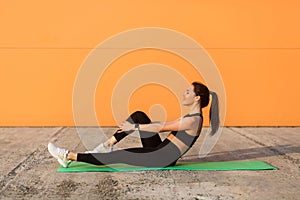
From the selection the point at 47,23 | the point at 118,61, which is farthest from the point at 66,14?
the point at 118,61

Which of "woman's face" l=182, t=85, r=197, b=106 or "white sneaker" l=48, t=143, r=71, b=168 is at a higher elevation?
"woman's face" l=182, t=85, r=197, b=106

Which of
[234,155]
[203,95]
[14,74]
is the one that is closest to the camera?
[203,95]

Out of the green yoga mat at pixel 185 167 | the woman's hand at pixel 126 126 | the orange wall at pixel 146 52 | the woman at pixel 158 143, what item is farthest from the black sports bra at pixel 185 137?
Answer: the orange wall at pixel 146 52

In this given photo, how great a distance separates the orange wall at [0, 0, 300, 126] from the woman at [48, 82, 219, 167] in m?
3.69

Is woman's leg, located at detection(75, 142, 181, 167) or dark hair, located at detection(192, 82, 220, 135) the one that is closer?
woman's leg, located at detection(75, 142, 181, 167)

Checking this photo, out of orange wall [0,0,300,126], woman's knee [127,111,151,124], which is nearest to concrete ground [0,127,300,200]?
woman's knee [127,111,151,124]

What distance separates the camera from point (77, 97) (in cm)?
781

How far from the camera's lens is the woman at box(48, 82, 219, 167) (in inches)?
158

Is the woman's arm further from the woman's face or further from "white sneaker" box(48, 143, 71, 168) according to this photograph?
"white sneaker" box(48, 143, 71, 168)

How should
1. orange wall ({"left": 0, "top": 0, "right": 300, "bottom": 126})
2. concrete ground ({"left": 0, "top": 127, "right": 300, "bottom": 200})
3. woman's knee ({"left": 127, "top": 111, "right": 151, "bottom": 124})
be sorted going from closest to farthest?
concrete ground ({"left": 0, "top": 127, "right": 300, "bottom": 200})
woman's knee ({"left": 127, "top": 111, "right": 151, "bottom": 124})
orange wall ({"left": 0, "top": 0, "right": 300, "bottom": 126})

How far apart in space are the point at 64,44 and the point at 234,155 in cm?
414

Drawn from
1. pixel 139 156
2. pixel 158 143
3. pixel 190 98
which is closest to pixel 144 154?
pixel 139 156

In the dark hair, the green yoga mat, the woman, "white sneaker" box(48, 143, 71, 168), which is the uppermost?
the dark hair

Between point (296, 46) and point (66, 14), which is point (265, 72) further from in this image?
point (66, 14)
